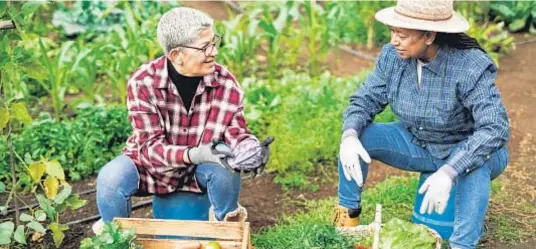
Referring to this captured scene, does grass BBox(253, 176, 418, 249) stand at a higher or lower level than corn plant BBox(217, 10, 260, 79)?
lower

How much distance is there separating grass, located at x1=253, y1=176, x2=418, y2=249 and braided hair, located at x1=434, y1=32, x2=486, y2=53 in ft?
3.03

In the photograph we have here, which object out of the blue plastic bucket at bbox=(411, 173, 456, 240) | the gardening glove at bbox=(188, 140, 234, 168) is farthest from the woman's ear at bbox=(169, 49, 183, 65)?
the blue plastic bucket at bbox=(411, 173, 456, 240)

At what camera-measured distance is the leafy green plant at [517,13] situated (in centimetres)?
638

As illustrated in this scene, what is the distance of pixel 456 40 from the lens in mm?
3436

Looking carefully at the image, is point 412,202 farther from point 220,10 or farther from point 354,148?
point 220,10

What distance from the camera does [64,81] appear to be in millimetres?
5117

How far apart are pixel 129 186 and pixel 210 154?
38cm

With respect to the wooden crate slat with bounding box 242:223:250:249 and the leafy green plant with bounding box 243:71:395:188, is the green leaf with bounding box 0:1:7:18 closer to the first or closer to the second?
the wooden crate slat with bounding box 242:223:250:249

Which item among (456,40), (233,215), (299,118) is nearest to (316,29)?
(299,118)

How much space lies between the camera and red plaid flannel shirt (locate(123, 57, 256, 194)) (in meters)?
3.43

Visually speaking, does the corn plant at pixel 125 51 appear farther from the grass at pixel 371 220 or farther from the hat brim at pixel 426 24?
the hat brim at pixel 426 24

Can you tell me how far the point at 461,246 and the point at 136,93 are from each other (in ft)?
4.85

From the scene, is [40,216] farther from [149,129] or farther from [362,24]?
[362,24]

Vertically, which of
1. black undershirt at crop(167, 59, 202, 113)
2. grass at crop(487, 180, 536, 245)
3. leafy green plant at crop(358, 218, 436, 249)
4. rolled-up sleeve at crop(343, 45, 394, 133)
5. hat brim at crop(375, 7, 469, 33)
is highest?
hat brim at crop(375, 7, 469, 33)
